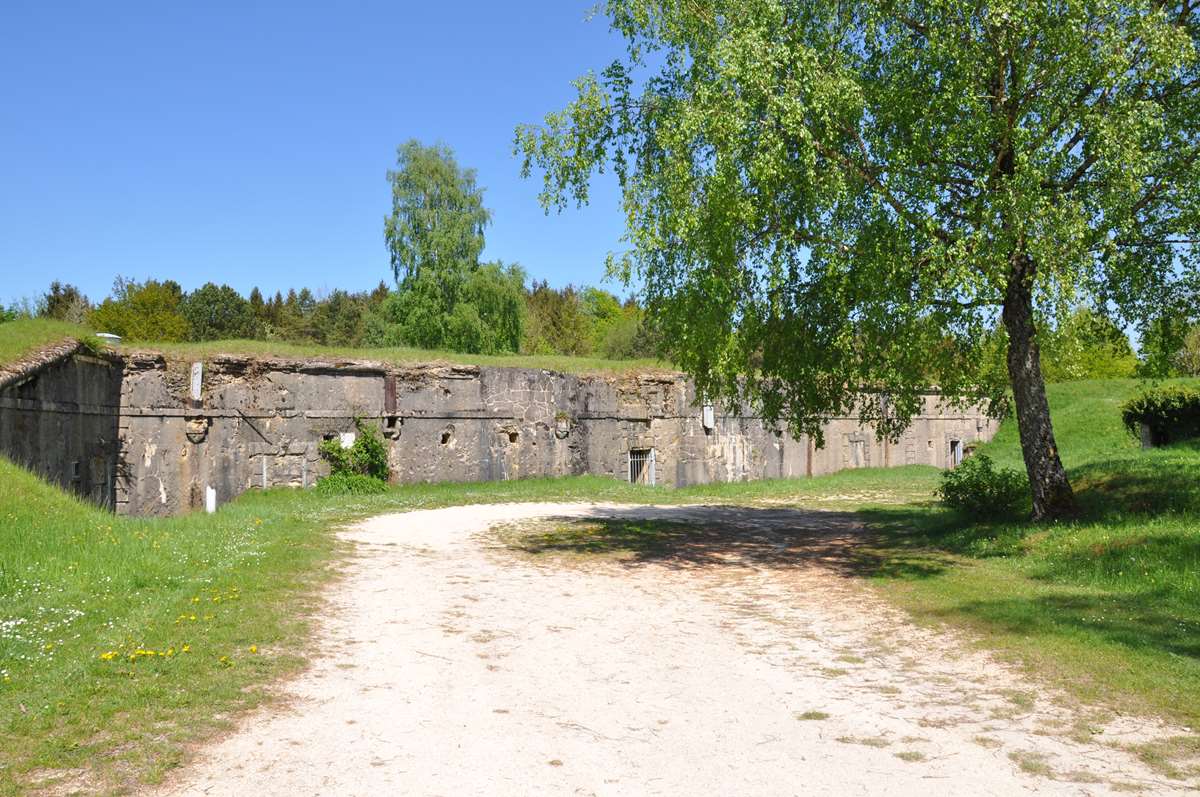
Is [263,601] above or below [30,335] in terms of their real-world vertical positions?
below

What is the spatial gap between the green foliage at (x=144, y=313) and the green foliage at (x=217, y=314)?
2.96 ft

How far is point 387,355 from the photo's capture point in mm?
25297

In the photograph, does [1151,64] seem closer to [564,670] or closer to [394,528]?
[564,670]

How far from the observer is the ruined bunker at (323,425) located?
18.8 m

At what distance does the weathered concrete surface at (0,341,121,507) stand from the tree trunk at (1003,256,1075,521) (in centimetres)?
1579

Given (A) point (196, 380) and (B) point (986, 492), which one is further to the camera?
(A) point (196, 380)

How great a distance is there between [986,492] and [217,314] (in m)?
56.8

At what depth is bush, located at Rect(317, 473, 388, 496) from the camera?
22.5 m

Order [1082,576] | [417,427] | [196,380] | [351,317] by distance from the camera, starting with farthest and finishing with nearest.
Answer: [351,317], [417,427], [196,380], [1082,576]

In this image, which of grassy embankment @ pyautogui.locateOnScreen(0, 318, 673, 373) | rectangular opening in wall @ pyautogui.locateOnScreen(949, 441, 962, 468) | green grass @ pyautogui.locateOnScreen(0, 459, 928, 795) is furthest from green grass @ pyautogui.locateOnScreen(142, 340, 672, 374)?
rectangular opening in wall @ pyautogui.locateOnScreen(949, 441, 962, 468)

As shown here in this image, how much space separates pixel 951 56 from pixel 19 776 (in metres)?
11.9

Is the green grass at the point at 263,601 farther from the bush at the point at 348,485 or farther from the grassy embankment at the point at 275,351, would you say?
the grassy embankment at the point at 275,351

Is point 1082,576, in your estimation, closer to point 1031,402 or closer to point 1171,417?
point 1031,402

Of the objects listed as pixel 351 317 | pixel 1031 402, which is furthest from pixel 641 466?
pixel 351 317
